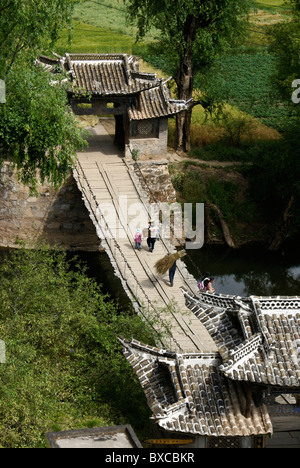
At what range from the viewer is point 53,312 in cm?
3033

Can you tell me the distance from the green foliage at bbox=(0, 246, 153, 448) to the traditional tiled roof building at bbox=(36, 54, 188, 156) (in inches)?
505

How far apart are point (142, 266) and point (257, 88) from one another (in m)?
31.7

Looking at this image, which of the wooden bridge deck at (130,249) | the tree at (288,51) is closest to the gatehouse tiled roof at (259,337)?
the wooden bridge deck at (130,249)

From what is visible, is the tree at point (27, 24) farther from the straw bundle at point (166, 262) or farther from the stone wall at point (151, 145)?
the stone wall at point (151, 145)

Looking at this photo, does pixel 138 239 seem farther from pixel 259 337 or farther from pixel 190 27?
pixel 190 27

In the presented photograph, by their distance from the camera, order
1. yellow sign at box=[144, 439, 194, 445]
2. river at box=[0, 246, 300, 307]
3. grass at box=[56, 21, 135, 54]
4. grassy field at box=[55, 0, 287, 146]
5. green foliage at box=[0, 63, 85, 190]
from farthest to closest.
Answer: grass at box=[56, 21, 135, 54]
grassy field at box=[55, 0, 287, 146]
river at box=[0, 246, 300, 307]
green foliage at box=[0, 63, 85, 190]
yellow sign at box=[144, 439, 194, 445]

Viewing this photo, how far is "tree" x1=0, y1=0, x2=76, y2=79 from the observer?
28.9 meters

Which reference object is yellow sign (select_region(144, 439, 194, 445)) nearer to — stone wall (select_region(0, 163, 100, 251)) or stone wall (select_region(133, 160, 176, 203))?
stone wall (select_region(0, 163, 100, 251))

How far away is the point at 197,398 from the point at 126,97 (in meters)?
23.7

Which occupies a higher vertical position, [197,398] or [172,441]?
[197,398]

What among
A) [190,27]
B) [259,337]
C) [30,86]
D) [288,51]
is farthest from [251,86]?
[259,337]

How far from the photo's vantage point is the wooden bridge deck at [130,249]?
3131 centimetres

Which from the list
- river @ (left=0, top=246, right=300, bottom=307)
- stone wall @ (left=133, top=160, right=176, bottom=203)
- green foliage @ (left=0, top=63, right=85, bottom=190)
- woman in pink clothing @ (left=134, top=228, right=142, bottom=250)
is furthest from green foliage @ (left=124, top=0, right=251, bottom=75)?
green foliage @ (left=0, top=63, right=85, bottom=190)

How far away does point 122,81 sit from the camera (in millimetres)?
43312
